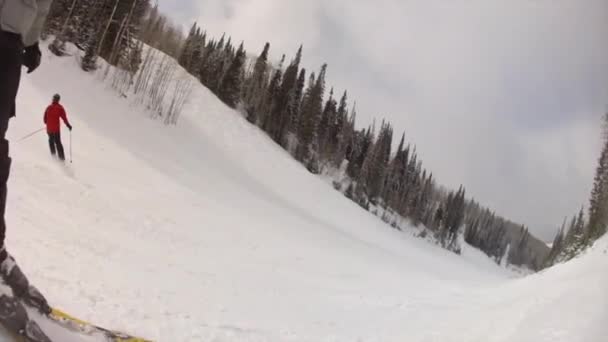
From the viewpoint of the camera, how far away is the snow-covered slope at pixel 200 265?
14.5 feet

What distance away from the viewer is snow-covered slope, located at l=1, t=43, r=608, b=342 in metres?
4.43

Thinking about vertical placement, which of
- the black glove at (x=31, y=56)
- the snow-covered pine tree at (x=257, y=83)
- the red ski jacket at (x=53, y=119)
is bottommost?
the red ski jacket at (x=53, y=119)

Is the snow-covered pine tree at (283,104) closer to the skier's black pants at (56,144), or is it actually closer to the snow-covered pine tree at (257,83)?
the snow-covered pine tree at (257,83)

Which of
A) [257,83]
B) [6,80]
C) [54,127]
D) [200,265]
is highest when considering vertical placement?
[257,83]

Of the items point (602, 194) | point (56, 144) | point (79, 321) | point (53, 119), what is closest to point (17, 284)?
point (79, 321)

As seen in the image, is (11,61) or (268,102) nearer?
(11,61)

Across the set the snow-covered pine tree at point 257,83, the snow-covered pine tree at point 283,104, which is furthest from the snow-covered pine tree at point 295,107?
the snow-covered pine tree at point 257,83

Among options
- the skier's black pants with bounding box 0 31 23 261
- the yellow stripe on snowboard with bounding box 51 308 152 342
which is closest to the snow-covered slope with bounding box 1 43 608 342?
the yellow stripe on snowboard with bounding box 51 308 152 342

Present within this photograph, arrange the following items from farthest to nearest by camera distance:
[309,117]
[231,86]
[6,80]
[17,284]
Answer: [309,117]
[231,86]
[17,284]
[6,80]

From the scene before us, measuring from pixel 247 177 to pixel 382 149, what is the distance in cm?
5543

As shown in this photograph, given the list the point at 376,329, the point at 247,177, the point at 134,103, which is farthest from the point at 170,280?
the point at 134,103

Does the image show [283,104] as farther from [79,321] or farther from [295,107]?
[79,321]

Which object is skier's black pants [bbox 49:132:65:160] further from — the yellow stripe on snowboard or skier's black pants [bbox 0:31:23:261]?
skier's black pants [bbox 0:31:23:261]

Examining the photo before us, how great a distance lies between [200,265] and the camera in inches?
282
